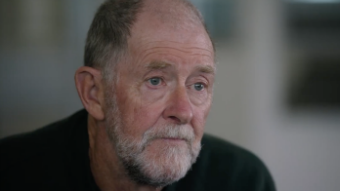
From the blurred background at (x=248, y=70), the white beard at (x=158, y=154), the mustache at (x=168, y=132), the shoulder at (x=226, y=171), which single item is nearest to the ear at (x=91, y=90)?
the white beard at (x=158, y=154)

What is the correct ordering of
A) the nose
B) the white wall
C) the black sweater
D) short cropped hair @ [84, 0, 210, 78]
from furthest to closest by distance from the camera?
the white wall
the black sweater
short cropped hair @ [84, 0, 210, 78]
the nose

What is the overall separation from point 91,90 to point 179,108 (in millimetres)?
352

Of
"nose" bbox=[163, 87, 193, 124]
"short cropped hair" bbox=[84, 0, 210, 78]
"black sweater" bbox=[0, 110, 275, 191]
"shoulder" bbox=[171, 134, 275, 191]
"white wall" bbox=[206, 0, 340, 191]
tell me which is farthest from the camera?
"white wall" bbox=[206, 0, 340, 191]

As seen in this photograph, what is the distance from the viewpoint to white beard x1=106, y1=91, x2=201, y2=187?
1.36 m

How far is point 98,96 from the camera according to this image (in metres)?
1.53

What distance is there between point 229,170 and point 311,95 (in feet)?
7.65

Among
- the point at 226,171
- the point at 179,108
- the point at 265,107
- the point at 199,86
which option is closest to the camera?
the point at 179,108

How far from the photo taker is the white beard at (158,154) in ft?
4.47

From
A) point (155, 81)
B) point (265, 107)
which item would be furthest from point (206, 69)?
point (265, 107)

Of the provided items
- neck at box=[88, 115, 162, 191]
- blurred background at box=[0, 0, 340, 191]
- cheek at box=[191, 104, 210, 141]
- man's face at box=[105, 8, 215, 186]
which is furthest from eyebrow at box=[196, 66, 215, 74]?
blurred background at box=[0, 0, 340, 191]

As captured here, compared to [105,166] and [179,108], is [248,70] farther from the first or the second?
[179,108]

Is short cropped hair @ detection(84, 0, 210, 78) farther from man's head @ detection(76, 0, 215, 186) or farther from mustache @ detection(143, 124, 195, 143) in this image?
mustache @ detection(143, 124, 195, 143)

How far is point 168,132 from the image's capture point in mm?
1357

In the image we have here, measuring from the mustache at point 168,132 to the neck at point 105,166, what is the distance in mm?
198
